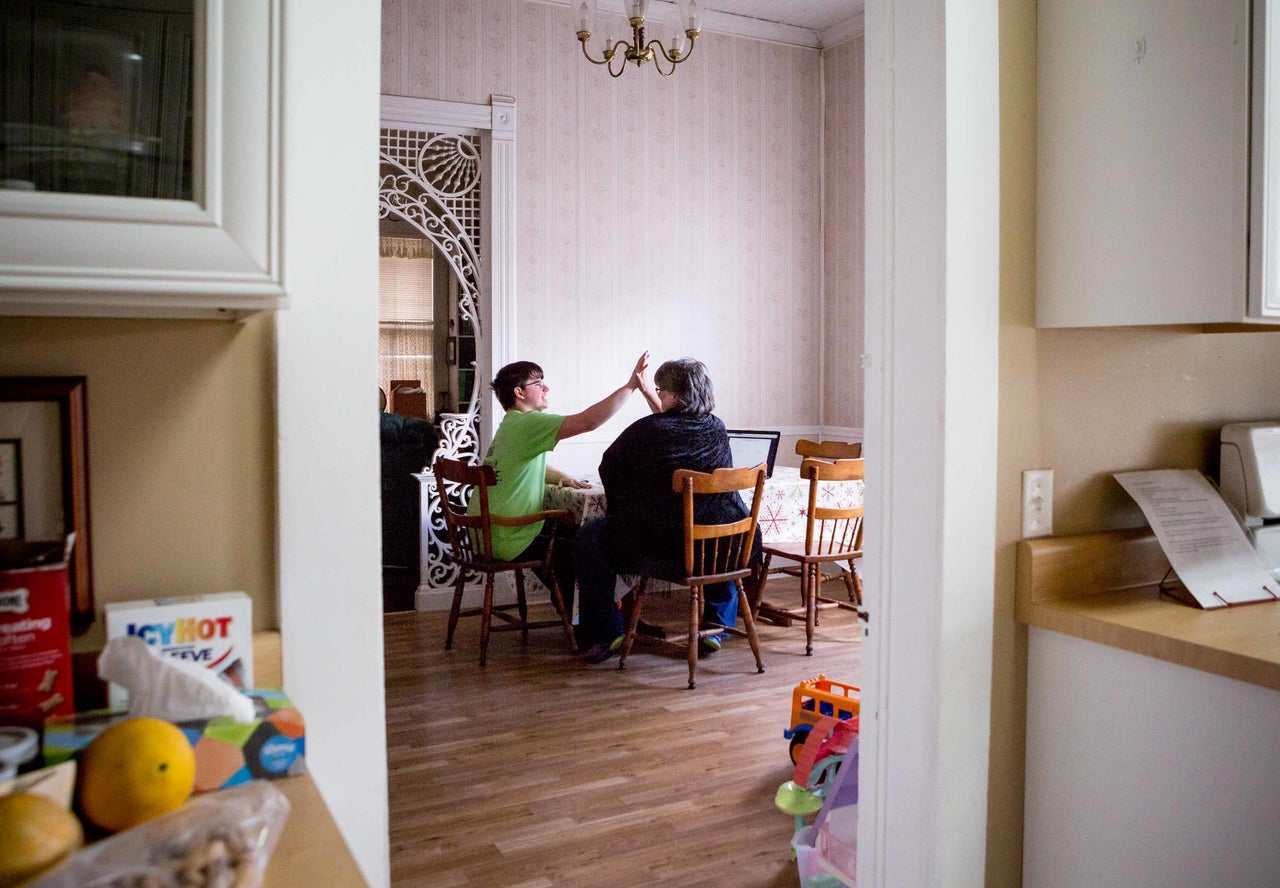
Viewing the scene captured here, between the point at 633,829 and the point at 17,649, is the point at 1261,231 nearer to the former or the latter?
the point at 17,649

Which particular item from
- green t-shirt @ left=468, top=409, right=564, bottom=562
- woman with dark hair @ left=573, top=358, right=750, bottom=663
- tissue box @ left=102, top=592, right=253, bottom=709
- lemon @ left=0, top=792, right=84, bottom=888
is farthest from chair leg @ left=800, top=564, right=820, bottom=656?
lemon @ left=0, top=792, right=84, bottom=888

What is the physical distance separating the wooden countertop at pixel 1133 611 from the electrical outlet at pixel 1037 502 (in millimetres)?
23

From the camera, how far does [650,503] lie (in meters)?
4.01

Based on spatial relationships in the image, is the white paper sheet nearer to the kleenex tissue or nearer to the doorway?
the kleenex tissue

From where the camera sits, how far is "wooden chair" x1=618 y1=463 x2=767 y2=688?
3.80m

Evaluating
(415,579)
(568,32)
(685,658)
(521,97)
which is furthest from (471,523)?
(568,32)

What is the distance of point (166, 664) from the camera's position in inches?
31.4

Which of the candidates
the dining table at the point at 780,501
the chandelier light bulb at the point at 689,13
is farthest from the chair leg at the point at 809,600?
the chandelier light bulb at the point at 689,13

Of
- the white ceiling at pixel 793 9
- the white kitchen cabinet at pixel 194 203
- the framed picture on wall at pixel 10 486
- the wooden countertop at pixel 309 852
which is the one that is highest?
the white ceiling at pixel 793 9

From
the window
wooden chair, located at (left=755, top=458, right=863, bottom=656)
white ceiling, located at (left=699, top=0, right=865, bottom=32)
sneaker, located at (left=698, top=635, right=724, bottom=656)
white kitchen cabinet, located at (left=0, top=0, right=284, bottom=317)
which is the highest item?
white ceiling, located at (left=699, top=0, right=865, bottom=32)

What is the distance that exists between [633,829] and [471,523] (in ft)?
6.06

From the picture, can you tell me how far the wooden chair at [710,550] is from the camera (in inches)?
149

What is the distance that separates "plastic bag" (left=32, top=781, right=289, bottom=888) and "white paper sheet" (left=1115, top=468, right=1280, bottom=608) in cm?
143

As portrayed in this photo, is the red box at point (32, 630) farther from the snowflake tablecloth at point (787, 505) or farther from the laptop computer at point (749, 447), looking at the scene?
the laptop computer at point (749, 447)
